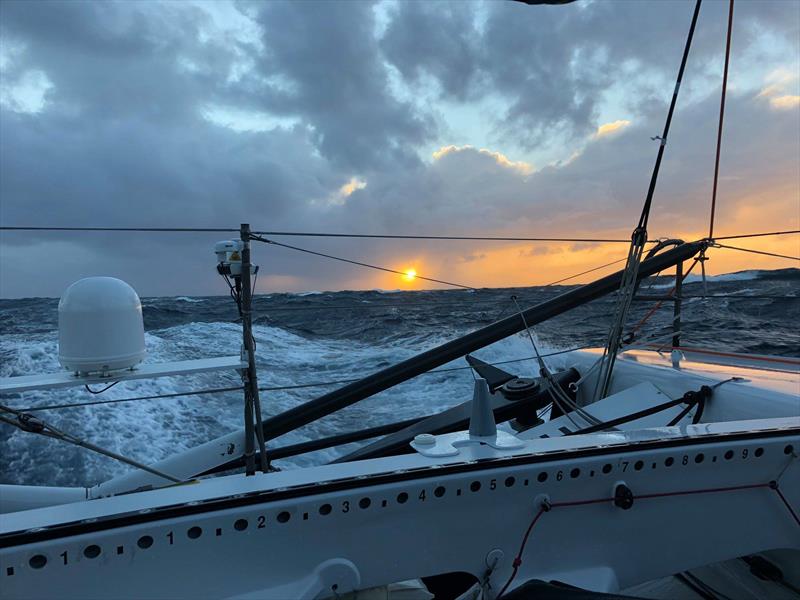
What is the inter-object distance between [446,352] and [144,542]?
2.51m

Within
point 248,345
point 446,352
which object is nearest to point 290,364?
point 446,352

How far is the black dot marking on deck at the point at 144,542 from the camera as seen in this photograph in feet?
3.95

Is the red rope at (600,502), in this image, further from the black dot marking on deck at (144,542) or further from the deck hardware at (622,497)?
the black dot marking on deck at (144,542)

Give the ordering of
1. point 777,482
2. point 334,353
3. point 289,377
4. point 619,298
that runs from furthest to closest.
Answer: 1. point 334,353
2. point 289,377
3. point 619,298
4. point 777,482

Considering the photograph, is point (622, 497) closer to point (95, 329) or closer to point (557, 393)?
point (557, 393)

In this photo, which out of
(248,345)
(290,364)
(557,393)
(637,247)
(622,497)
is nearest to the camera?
(622,497)

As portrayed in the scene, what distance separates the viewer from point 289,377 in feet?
26.4

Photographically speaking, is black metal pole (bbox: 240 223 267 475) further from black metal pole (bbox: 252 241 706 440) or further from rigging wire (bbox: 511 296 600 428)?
rigging wire (bbox: 511 296 600 428)

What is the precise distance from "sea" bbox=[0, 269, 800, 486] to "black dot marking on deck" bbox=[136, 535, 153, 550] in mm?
1101

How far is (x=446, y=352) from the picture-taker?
3496 millimetres

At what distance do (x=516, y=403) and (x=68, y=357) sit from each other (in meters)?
2.88

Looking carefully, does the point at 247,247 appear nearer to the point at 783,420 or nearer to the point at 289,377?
the point at 783,420

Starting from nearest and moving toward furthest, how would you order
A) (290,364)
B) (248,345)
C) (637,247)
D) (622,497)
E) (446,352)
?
(622,497), (248,345), (637,247), (446,352), (290,364)

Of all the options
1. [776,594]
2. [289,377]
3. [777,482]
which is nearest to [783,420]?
[777,482]
